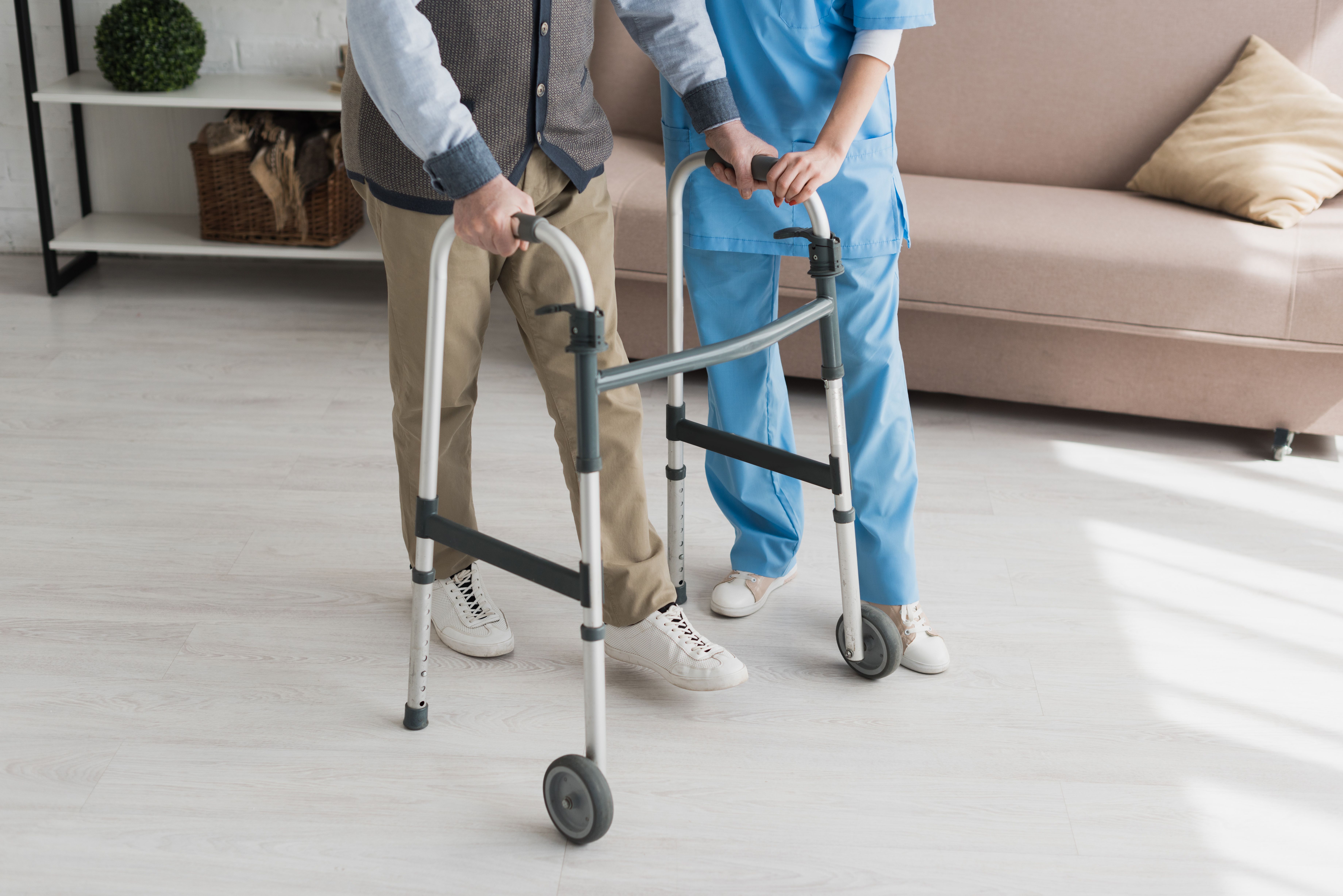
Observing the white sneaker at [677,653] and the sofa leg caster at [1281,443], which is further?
the sofa leg caster at [1281,443]

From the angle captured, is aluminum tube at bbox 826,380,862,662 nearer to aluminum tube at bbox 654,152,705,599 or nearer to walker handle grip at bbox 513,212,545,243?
aluminum tube at bbox 654,152,705,599

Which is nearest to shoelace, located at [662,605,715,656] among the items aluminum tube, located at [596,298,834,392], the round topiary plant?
aluminum tube, located at [596,298,834,392]

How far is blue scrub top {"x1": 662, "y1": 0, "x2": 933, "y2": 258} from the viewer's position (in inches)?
58.2

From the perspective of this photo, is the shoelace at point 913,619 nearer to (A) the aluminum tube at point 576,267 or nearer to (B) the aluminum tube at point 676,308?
(B) the aluminum tube at point 676,308

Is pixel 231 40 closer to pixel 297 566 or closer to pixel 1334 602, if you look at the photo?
pixel 297 566

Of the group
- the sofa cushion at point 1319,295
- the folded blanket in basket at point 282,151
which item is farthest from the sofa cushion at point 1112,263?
the folded blanket in basket at point 282,151

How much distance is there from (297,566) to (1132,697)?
1290 mm

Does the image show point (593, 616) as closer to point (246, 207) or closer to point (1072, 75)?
point (1072, 75)

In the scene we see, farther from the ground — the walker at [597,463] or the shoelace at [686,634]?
the walker at [597,463]

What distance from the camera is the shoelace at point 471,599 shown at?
1.71 meters

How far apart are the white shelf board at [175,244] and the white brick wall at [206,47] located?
29cm

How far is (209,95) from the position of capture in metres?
2.88

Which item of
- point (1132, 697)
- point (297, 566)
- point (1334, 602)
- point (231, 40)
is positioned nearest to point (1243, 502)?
point (1334, 602)

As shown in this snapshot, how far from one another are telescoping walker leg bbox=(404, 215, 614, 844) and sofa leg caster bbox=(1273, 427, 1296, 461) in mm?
1568
